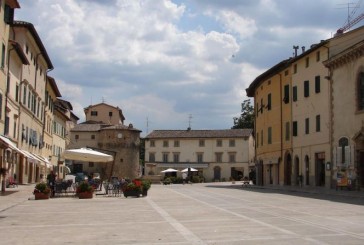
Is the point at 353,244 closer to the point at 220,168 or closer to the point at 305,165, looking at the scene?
the point at 305,165

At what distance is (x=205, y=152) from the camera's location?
3782 inches

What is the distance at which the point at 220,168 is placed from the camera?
95125 millimetres

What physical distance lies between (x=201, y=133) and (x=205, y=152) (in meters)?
3.99

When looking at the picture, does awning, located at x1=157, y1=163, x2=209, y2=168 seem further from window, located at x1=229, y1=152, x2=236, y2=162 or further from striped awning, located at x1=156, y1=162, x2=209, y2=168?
window, located at x1=229, y1=152, x2=236, y2=162

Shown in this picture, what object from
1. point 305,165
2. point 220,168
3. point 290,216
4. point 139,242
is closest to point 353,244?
point 139,242

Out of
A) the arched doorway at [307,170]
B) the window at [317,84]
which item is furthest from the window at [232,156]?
the window at [317,84]

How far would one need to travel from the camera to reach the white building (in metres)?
94.8

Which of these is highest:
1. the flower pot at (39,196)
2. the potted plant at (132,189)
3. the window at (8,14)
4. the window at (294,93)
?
the window at (8,14)

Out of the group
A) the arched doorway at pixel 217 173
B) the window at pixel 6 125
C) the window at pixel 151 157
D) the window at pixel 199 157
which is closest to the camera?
the window at pixel 6 125

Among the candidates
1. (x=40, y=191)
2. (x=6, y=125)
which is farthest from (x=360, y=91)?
(x=6, y=125)

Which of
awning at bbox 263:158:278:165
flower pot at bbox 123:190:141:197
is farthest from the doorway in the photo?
flower pot at bbox 123:190:141:197

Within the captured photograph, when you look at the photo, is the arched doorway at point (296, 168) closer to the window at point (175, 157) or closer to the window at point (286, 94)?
the window at point (286, 94)

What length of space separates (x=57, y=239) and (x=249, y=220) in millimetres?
5948

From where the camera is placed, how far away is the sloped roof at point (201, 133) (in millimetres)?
96062
